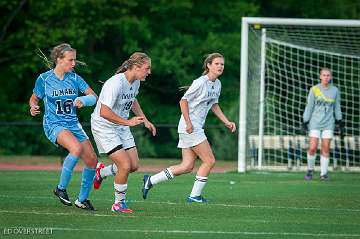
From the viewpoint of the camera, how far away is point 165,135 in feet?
115

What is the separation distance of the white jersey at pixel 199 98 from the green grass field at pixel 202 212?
3.60 feet

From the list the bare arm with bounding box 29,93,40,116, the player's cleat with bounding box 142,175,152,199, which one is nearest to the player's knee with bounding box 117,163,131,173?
the bare arm with bounding box 29,93,40,116

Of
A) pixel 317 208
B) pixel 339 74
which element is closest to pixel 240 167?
pixel 339 74

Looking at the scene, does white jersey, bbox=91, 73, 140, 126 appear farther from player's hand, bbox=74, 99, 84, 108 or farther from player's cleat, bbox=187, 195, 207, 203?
player's cleat, bbox=187, 195, 207, 203

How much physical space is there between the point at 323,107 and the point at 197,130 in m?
6.10

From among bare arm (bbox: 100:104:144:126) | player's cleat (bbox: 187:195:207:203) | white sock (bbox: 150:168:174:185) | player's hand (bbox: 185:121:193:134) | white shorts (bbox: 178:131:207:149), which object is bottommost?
player's cleat (bbox: 187:195:207:203)

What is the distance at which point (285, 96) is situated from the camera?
86.8ft

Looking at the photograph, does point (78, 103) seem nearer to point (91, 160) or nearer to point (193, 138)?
point (91, 160)

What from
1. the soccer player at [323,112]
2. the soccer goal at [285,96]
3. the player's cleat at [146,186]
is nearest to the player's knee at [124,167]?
the player's cleat at [146,186]

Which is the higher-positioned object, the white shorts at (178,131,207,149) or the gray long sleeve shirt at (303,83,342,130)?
the gray long sleeve shirt at (303,83,342,130)

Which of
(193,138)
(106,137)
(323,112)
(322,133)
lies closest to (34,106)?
(106,137)

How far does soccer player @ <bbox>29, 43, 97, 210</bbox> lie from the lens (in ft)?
40.9

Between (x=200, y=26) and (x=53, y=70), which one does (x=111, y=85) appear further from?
(x=200, y=26)

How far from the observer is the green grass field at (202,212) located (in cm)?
1031
